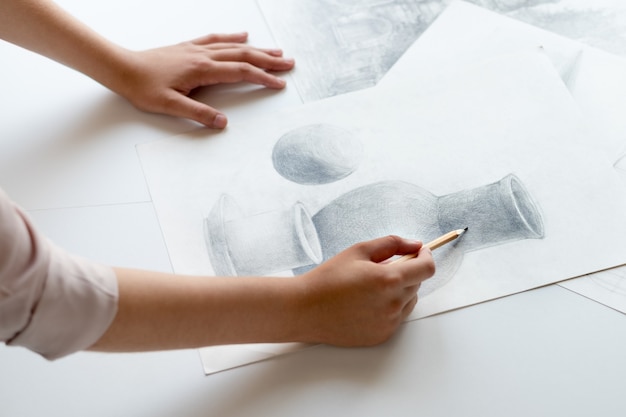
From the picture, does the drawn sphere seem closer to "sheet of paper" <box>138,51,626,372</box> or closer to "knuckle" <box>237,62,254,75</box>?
"sheet of paper" <box>138,51,626,372</box>

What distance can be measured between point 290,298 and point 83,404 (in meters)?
0.23

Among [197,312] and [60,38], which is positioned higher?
[60,38]

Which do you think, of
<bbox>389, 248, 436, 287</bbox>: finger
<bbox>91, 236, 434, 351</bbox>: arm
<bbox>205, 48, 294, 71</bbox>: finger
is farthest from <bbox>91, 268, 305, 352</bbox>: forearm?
<bbox>205, 48, 294, 71</bbox>: finger

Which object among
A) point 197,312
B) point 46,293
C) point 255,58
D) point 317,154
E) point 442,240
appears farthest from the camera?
point 255,58

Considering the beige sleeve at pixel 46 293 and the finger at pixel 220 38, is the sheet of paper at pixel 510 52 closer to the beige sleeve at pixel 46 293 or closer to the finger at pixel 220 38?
the finger at pixel 220 38

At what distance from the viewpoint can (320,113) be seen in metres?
0.93

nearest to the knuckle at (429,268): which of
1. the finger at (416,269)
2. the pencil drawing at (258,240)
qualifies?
the finger at (416,269)

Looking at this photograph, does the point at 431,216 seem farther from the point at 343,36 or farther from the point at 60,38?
the point at 60,38

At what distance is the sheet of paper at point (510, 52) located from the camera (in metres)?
0.90

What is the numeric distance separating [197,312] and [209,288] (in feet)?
0.08

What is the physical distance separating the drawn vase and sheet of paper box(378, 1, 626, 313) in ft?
0.46

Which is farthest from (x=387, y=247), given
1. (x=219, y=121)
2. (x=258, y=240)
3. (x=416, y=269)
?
(x=219, y=121)

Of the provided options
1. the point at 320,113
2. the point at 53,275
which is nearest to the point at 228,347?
the point at 53,275

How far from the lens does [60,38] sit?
0.94m
